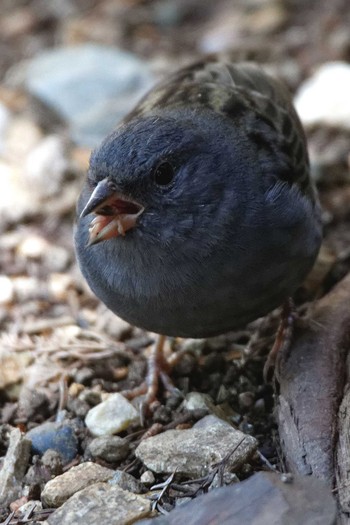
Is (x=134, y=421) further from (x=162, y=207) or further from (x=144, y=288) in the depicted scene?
(x=162, y=207)

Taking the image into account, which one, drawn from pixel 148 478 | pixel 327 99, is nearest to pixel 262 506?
pixel 148 478

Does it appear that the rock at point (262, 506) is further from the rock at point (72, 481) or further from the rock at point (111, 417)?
the rock at point (111, 417)

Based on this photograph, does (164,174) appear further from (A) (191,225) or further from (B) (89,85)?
(B) (89,85)

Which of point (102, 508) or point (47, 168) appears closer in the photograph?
point (102, 508)

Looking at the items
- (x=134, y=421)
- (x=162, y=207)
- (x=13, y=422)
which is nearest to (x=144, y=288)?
(x=162, y=207)

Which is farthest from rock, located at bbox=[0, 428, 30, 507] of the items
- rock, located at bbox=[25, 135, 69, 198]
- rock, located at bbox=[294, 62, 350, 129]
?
rock, located at bbox=[294, 62, 350, 129]

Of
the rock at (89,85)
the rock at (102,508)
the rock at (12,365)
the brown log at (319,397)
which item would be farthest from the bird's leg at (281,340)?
the rock at (89,85)

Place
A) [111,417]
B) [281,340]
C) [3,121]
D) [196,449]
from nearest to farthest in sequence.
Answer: [196,449] < [111,417] < [281,340] < [3,121]

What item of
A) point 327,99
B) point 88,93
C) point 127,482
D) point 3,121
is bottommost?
point 127,482
